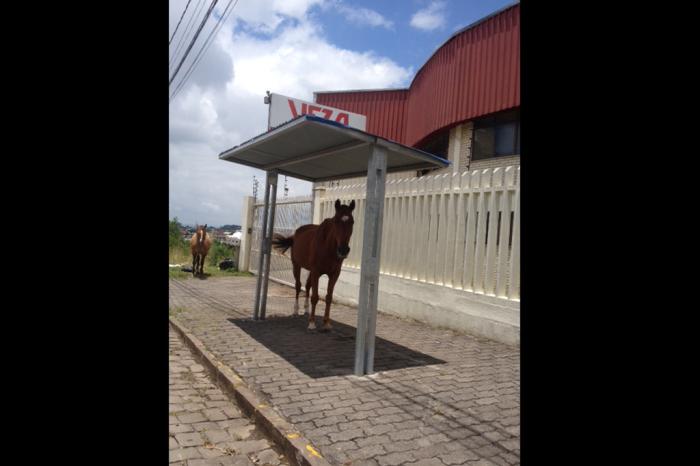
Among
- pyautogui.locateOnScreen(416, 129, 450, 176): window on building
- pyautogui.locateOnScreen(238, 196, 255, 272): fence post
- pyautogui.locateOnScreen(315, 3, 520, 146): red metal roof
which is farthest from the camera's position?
pyautogui.locateOnScreen(238, 196, 255, 272): fence post

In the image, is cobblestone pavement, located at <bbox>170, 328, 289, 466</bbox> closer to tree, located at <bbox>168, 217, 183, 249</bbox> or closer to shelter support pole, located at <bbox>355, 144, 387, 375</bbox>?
shelter support pole, located at <bbox>355, 144, 387, 375</bbox>

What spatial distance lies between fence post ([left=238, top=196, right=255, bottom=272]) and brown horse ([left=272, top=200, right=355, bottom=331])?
6.83m

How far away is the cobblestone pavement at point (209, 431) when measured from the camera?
3053 mm

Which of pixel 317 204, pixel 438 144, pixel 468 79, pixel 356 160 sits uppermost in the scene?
pixel 468 79

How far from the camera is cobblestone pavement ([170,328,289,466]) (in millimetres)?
3053

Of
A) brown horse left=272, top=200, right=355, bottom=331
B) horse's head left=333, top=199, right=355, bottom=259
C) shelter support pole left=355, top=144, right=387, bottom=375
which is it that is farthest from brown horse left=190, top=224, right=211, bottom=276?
shelter support pole left=355, top=144, right=387, bottom=375

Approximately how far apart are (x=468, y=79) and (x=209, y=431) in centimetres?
1157

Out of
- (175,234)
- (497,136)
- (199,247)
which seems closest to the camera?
(497,136)

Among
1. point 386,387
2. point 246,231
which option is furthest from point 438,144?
point 386,387

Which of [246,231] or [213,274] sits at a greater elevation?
[246,231]

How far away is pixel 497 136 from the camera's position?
484 inches

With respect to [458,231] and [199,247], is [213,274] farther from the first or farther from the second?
[458,231]
